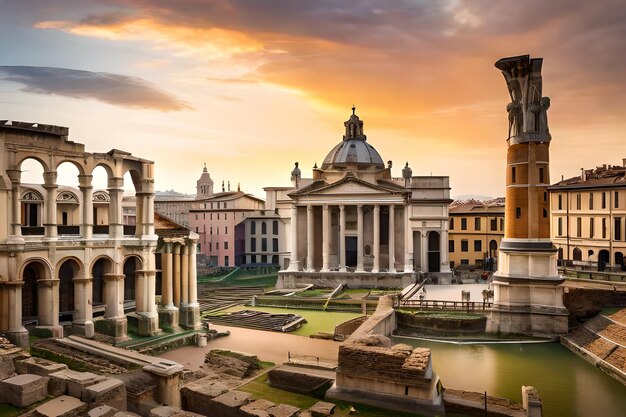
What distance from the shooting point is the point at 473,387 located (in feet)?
90.4

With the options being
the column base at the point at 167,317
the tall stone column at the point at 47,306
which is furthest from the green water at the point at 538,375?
the tall stone column at the point at 47,306

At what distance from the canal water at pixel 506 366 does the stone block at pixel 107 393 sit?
29.7 feet

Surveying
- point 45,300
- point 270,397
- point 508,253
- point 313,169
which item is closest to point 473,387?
point 270,397

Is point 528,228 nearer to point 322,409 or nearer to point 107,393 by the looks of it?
point 322,409

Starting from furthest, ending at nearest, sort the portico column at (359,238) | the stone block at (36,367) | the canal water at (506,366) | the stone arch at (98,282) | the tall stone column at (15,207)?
the portico column at (359,238) < the stone arch at (98,282) < the tall stone column at (15,207) < the canal water at (506,366) < the stone block at (36,367)

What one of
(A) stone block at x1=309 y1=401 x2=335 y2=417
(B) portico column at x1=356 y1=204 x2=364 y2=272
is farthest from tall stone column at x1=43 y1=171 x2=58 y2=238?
(B) portico column at x1=356 y1=204 x2=364 y2=272

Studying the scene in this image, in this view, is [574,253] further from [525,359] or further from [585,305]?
[525,359]

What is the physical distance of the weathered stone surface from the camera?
21.3 meters

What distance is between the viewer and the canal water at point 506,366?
85.6 feet

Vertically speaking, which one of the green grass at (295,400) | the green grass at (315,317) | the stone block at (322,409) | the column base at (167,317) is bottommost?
the green grass at (315,317)

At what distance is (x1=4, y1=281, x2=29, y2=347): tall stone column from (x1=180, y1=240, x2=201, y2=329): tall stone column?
36.6 feet

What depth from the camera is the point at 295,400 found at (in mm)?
23859

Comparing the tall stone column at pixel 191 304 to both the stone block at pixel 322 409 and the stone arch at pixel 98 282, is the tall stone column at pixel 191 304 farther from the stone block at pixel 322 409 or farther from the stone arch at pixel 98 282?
the stone block at pixel 322 409

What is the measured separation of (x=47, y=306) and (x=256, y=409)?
1495cm
